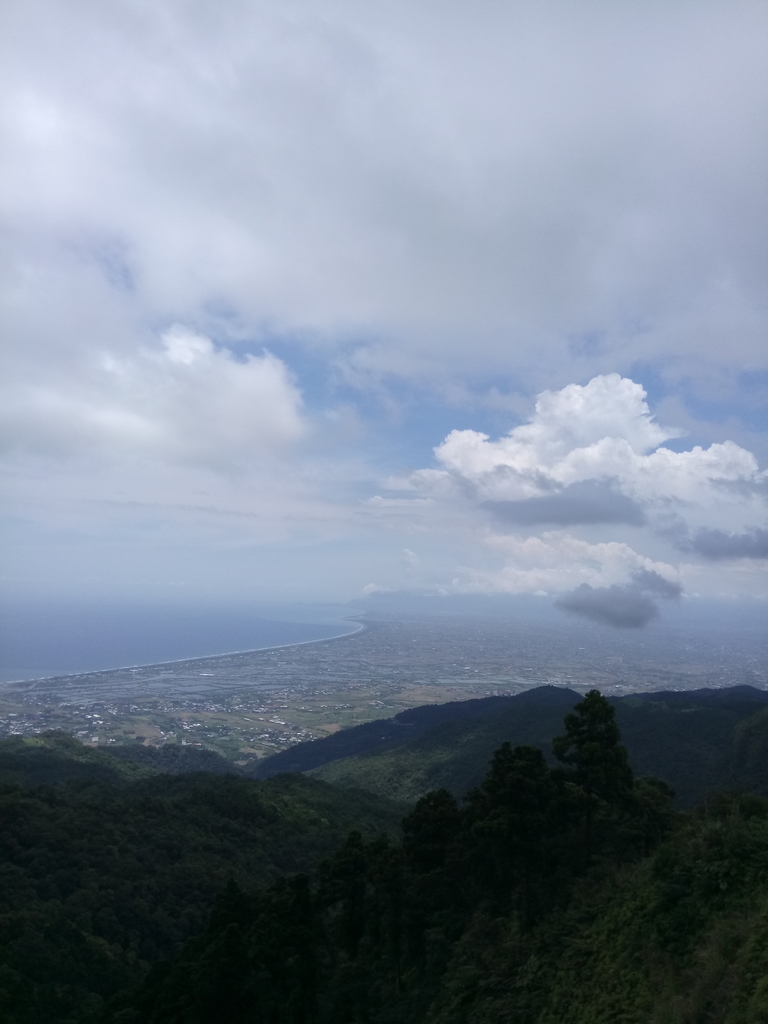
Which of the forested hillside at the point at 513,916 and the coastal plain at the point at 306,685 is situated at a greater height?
the forested hillside at the point at 513,916

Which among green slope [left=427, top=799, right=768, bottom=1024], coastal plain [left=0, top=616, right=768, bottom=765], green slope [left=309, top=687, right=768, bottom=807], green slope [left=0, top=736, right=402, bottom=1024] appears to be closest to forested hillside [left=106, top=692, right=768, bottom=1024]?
green slope [left=427, top=799, right=768, bottom=1024]

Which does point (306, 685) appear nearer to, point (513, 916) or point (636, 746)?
point (636, 746)

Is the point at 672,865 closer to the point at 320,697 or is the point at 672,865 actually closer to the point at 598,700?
the point at 598,700

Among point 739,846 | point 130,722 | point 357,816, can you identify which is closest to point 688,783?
point 357,816

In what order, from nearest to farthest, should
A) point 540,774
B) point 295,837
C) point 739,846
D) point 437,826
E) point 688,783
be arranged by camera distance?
1. point 739,846
2. point 540,774
3. point 437,826
4. point 295,837
5. point 688,783

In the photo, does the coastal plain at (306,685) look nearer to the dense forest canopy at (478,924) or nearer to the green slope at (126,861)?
the green slope at (126,861)

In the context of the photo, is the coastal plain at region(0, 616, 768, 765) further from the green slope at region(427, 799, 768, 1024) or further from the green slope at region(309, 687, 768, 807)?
the green slope at region(427, 799, 768, 1024)

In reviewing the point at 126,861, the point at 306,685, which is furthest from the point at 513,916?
the point at 306,685

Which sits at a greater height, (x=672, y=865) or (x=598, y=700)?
(x=598, y=700)

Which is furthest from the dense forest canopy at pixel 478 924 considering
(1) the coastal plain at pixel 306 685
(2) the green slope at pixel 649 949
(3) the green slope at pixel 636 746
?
(1) the coastal plain at pixel 306 685

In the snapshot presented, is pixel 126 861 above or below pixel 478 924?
below

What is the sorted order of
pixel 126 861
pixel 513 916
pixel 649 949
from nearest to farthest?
pixel 649 949 < pixel 513 916 < pixel 126 861
